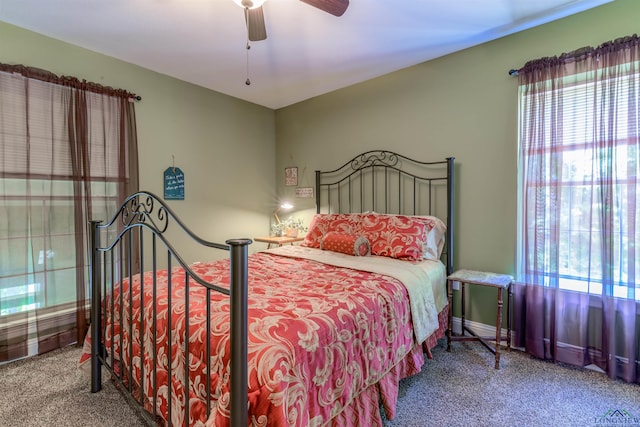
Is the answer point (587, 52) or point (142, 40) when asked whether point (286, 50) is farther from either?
point (587, 52)

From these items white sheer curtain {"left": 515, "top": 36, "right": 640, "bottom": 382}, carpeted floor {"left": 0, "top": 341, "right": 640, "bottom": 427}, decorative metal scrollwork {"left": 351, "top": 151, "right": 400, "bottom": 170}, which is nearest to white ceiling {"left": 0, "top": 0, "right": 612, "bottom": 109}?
white sheer curtain {"left": 515, "top": 36, "right": 640, "bottom": 382}

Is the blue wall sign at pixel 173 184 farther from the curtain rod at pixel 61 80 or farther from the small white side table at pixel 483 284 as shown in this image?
the small white side table at pixel 483 284

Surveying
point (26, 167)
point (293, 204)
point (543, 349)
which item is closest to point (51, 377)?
point (26, 167)

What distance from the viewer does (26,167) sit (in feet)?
8.13

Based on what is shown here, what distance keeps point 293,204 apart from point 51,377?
2.94 meters

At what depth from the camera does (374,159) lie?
3523 mm

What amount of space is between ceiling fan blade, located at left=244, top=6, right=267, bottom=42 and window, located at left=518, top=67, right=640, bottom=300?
2079 millimetres

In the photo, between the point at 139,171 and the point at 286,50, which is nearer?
the point at 286,50

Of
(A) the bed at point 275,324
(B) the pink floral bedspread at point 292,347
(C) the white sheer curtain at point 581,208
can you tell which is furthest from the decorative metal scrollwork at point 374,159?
(B) the pink floral bedspread at point 292,347

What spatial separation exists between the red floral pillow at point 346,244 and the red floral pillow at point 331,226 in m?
0.14

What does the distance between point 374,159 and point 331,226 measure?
939mm

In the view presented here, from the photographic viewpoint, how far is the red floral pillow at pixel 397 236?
104 inches

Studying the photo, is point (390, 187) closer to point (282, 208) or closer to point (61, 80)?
point (282, 208)

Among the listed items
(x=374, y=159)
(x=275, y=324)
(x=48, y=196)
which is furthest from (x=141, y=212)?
(x=374, y=159)
